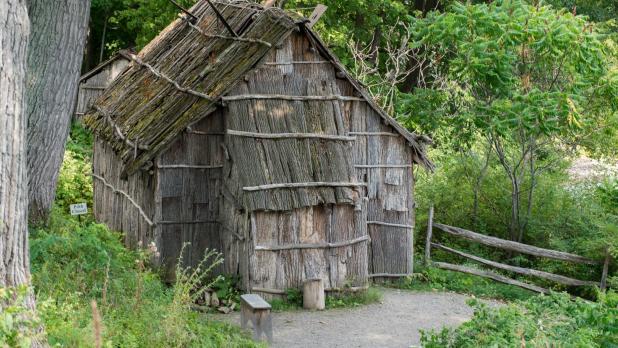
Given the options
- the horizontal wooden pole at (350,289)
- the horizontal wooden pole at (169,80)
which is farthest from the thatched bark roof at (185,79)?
the horizontal wooden pole at (350,289)

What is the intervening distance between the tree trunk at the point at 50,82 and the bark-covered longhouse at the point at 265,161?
286cm

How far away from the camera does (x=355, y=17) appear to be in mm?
25688

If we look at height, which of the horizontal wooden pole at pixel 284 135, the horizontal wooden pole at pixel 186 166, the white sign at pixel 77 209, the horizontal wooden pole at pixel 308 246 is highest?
the horizontal wooden pole at pixel 284 135

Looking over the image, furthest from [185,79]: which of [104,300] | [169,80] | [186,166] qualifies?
[104,300]

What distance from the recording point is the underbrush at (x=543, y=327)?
6621 millimetres

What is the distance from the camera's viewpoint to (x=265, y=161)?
14141 mm

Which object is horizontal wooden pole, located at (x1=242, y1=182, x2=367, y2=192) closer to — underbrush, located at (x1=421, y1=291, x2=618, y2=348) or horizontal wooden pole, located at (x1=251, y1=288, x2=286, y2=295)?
horizontal wooden pole, located at (x1=251, y1=288, x2=286, y2=295)

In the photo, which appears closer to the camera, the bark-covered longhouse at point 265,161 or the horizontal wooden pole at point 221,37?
the bark-covered longhouse at point 265,161

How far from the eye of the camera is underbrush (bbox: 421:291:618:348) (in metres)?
6.62

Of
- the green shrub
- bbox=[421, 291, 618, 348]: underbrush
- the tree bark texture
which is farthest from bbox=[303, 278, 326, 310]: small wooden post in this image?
the green shrub

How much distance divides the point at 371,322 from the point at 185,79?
18.2 feet

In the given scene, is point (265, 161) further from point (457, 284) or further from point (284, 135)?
point (457, 284)

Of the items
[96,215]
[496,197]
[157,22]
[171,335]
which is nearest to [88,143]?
[157,22]

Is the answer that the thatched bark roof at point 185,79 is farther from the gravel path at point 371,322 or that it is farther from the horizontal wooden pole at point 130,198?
the gravel path at point 371,322
